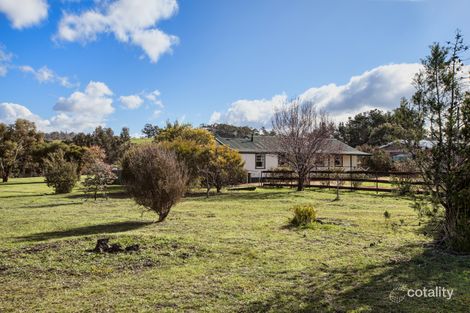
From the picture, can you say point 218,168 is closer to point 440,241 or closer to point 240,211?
point 240,211

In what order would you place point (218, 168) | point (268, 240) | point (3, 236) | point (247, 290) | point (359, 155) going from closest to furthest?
point (247, 290)
point (268, 240)
point (3, 236)
point (218, 168)
point (359, 155)

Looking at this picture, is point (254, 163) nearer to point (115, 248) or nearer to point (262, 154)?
point (262, 154)

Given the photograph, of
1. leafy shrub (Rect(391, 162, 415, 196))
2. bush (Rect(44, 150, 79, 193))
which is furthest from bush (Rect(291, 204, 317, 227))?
bush (Rect(44, 150, 79, 193))

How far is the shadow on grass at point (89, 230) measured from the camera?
8492mm

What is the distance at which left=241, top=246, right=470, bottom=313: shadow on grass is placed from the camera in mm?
4086

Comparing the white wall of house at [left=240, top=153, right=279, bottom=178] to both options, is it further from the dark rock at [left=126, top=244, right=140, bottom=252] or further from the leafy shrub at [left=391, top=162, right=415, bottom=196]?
the dark rock at [left=126, top=244, right=140, bottom=252]

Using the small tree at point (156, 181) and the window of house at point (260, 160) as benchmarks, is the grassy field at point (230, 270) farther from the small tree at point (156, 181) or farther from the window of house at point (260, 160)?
the window of house at point (260, 160)

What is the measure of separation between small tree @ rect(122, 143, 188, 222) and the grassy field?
0.91m

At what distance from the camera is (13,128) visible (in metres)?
47.5

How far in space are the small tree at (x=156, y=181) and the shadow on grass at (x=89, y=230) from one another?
66cm

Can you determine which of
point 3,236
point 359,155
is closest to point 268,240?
point 3,236

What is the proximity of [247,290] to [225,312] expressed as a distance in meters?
0.73

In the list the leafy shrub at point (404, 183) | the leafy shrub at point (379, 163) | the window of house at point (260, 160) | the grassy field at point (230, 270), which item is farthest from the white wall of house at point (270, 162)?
the leafy shrub at point (404, 183)

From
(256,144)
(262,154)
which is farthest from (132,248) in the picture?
(256,144)
